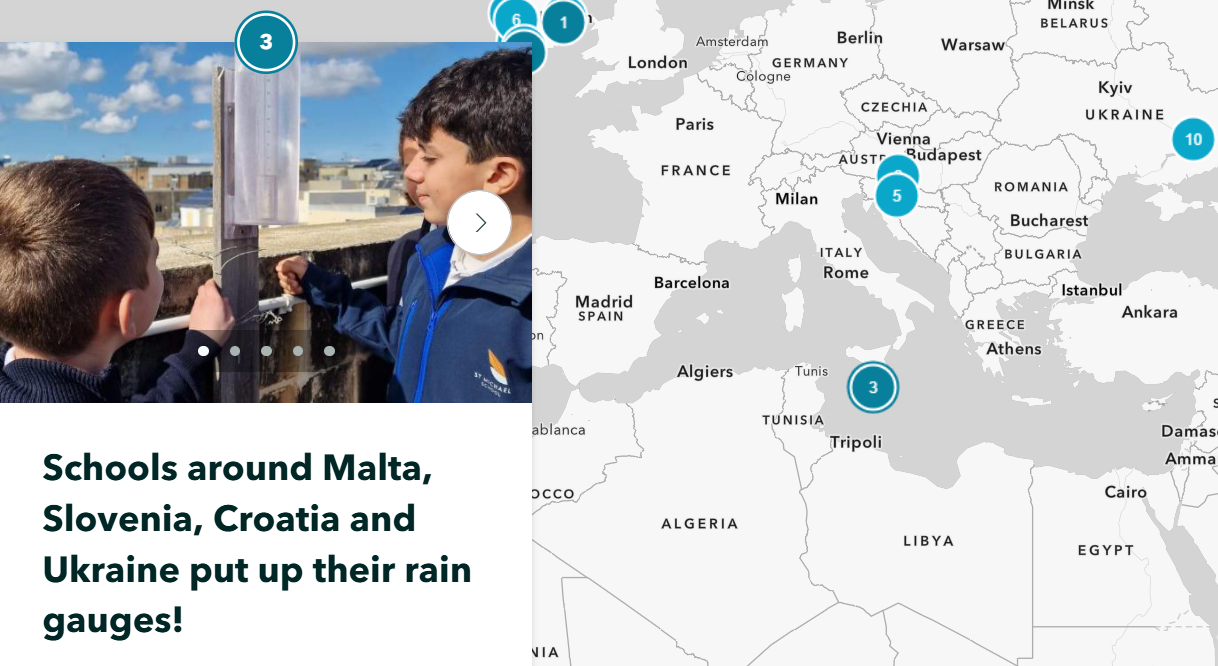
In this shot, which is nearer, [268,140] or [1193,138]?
[268,140]

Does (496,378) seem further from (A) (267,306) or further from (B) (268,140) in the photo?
(B) (268,140)

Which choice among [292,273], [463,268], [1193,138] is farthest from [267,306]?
[1193,138]

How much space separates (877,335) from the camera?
2.74 metres

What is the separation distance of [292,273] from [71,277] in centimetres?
47

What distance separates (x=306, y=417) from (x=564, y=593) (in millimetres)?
762

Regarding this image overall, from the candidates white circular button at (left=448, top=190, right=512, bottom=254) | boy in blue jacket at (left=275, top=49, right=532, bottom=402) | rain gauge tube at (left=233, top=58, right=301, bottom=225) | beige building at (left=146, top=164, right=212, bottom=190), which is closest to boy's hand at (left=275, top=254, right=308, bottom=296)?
boy in blue jacket at (left=275, top=49, right=532, bottom=402)

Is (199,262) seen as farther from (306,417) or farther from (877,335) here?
(877,335)

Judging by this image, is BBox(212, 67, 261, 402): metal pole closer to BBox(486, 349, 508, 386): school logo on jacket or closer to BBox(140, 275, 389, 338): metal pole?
BBox(140, 275, 389, 338): metal pole

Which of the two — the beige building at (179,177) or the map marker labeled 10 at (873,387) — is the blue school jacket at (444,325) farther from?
the map marker labeled 10 at (873,387)

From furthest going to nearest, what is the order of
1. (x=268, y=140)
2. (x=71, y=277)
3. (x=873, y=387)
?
(x=873, y=387) < (x=268, y=140) < (x=71, y=277)

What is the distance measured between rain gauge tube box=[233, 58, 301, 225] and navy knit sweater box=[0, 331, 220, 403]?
349mm

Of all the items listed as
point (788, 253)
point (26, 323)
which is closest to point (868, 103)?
point (788, 253)

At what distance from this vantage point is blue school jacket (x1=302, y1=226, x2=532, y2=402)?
2.54 m

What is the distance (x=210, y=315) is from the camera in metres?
2.54
